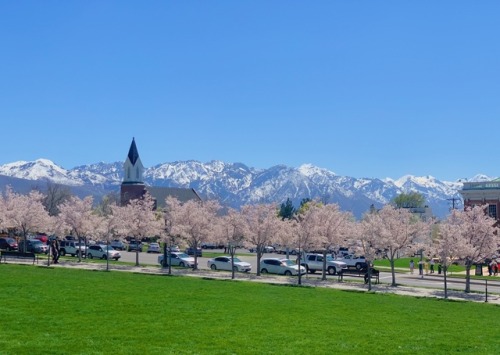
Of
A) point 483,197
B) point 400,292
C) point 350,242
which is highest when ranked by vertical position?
point 483,197

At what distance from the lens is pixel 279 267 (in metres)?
49.2

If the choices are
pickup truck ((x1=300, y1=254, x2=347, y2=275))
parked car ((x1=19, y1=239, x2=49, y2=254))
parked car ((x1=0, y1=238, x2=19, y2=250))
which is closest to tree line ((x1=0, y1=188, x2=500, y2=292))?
pickup truck ((x1=300, y1=254, x2=347, y2=275))

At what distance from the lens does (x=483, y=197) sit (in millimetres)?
74750

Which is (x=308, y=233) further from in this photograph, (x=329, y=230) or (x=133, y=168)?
(x=133, y=168)

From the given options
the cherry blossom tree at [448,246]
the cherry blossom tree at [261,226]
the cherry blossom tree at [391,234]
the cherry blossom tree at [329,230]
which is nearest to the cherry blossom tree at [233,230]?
the cherry blossom tree at [261,226]

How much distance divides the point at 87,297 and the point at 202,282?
38.2 ft

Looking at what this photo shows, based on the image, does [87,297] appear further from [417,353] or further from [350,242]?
[350,242]

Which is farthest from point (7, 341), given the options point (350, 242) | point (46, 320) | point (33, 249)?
point (33, 249)

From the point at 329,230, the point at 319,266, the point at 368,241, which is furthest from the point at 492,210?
the point at 368,241

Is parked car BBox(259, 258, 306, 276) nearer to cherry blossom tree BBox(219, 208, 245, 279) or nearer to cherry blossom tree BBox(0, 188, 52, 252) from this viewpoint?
cherry blossom tree BBox(219, 208, 245, 279)

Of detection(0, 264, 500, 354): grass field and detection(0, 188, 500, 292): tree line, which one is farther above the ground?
detection(0, 188, 500, 292): tree line

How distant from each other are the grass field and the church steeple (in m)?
112

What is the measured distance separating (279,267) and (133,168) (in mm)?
100316

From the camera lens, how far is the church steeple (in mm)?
143500
